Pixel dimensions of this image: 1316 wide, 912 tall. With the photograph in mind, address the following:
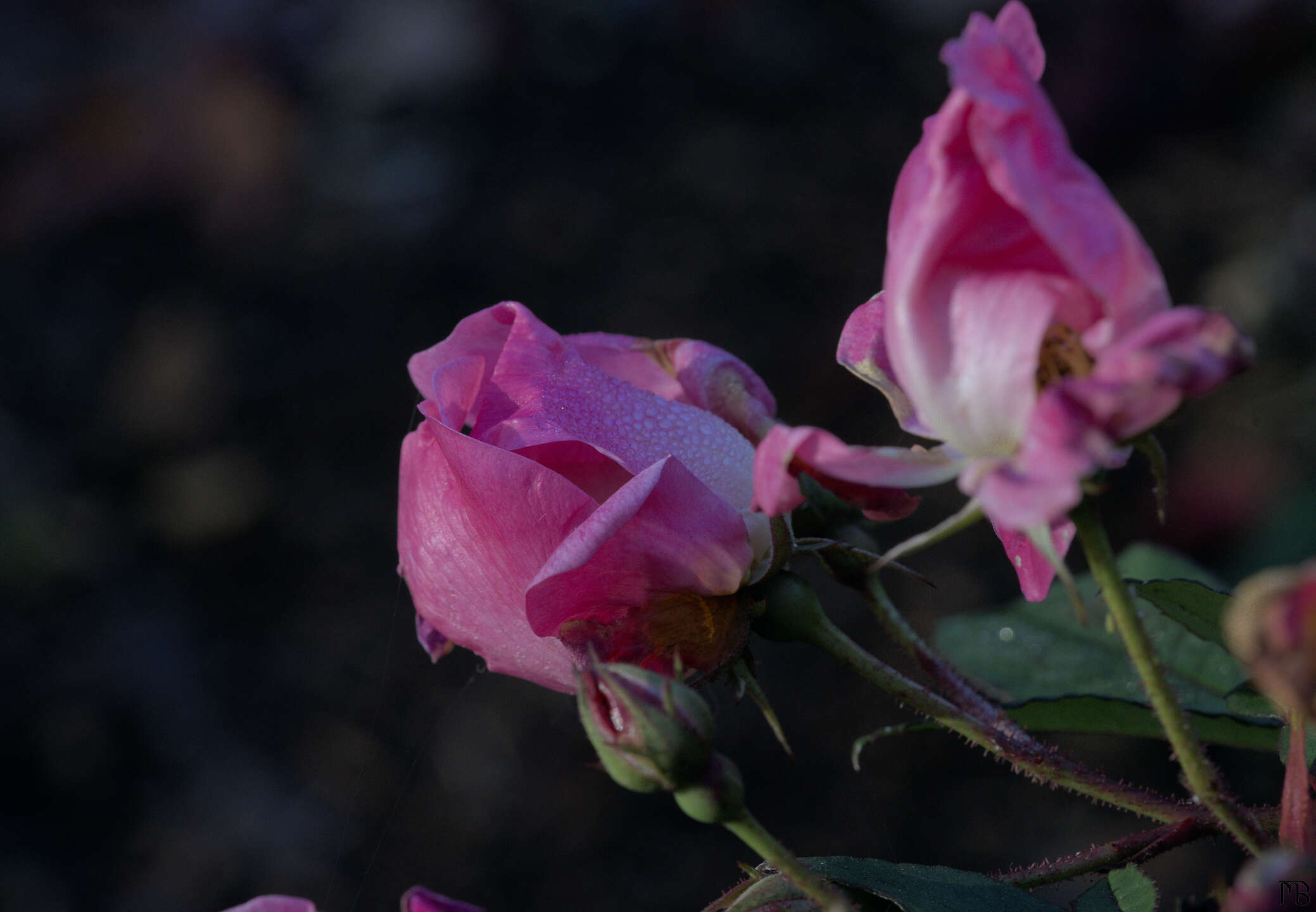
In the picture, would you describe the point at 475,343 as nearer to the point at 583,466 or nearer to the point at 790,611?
the point at 583,466

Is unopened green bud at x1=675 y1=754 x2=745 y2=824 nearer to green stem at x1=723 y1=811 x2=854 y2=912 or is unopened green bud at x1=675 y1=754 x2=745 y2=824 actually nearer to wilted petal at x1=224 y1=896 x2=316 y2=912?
green stem at x1=723 y1=811 x2=854 y2=912

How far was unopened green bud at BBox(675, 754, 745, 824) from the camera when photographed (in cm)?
40

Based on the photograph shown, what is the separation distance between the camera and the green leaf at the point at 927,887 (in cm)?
44

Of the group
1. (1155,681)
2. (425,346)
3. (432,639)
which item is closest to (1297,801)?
(1155,681)

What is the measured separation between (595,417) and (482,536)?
8 centimetres

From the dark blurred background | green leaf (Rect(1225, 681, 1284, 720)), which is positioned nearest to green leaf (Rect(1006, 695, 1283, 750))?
green leaf (Rect(1225, 681, 1284, 720))

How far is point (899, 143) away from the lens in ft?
8.38

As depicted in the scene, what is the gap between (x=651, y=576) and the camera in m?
0.50

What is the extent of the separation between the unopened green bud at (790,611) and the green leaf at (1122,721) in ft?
0.54

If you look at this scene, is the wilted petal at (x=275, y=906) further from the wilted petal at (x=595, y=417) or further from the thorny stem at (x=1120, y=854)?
the thorny stem at (x=1120, y=854)

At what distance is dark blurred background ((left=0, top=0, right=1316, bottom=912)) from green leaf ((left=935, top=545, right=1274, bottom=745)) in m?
0.77

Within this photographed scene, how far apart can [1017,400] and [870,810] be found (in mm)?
1664

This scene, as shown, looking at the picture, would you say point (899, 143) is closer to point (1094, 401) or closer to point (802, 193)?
point (802, 193)

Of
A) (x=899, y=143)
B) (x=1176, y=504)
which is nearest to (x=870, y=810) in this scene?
(x=1176, y=504)
